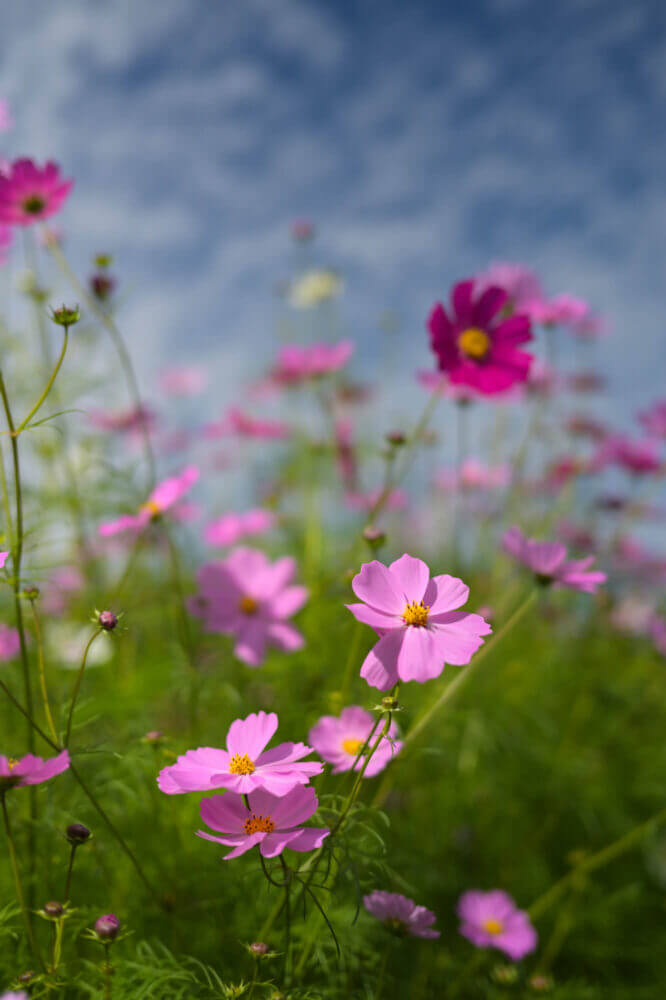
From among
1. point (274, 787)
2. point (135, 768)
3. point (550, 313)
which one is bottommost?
point (135, 768)

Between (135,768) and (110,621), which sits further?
(135,768)

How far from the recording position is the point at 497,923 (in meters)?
1.03

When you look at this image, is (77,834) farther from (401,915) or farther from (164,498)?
(164,498)

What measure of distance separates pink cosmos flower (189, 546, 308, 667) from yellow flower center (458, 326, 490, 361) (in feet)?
1.48

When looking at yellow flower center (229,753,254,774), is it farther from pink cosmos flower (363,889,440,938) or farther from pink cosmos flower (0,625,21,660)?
pink cosmos flower (0,625,21,660)

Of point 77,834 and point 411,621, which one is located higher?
point 411,621

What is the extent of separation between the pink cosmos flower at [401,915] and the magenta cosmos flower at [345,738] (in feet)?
0.37

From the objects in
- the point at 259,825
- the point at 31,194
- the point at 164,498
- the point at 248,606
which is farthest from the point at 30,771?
the point at 31,194

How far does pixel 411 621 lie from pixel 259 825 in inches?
7.7

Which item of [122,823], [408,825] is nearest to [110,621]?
[122,823]

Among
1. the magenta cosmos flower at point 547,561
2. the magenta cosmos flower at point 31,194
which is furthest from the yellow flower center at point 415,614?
the magenta cosmos flower at point 31,194

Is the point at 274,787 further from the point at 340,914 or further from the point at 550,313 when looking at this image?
the point at 550,313

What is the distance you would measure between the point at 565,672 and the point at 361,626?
1.49 meters

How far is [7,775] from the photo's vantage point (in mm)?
513
